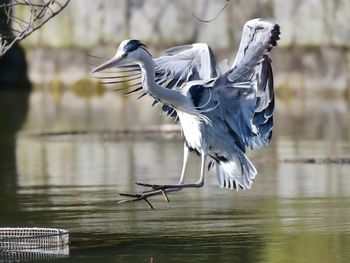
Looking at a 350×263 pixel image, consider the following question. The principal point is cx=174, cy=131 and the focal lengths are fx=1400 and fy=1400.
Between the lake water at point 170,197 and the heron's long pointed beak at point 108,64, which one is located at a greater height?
the heron's long pointed beak at point 108,64

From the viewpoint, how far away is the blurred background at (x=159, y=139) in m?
12.9

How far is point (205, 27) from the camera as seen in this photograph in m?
36.6

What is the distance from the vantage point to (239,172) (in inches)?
503

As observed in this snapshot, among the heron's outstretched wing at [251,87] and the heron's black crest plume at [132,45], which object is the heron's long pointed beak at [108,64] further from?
the heron's outstretched wing at [251,87]

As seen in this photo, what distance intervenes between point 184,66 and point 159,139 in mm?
10291

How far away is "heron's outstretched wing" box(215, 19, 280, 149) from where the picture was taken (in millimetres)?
12469

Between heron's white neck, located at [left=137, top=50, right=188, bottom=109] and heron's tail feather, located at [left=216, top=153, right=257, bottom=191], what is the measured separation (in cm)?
87

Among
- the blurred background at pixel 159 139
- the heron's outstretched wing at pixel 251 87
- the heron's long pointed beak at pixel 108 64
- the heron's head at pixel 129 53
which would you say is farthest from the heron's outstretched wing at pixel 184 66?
the heron's long pointed beak at pixel 108 64

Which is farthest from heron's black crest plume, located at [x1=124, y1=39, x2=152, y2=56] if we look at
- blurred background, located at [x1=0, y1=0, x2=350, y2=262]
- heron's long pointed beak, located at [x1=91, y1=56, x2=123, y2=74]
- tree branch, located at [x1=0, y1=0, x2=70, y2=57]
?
blurred background, located at [x1=0, y1=0, x2=350, y2=262]

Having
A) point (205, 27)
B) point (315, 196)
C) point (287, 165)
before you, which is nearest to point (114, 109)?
point (205, 27)

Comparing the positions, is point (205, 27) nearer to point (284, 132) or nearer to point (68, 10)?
point (68, 10)

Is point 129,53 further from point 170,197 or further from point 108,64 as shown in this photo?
point 170,197

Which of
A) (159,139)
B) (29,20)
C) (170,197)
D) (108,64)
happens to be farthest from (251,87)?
(159,139)

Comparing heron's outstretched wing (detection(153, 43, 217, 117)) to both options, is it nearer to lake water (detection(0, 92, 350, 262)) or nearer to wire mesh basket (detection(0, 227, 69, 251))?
lake water (detection(0, 92, 350, 262))
